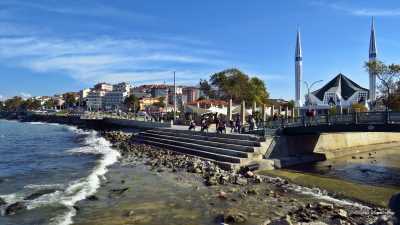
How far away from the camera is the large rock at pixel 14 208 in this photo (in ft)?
52.8

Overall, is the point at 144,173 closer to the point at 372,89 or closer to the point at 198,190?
the point at 198,190

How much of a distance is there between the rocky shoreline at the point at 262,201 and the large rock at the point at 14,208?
9.28ft

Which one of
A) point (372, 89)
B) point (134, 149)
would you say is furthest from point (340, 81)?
point (134, 149)

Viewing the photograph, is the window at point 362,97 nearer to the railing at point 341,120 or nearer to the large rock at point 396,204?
the railing at point 341,120

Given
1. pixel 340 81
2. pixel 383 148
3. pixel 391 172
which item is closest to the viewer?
pixel 391 172

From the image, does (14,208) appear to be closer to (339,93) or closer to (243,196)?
(243,196)

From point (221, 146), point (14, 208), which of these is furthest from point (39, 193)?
point (221, 146)

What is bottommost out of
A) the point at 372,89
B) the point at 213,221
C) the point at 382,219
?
the point at 213,221

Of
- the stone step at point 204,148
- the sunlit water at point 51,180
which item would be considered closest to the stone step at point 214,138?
the stone step at point 204,148

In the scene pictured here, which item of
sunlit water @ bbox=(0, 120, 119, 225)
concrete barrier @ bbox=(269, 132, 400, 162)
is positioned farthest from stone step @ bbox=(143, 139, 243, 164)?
sunlit water @ bbox=(0, 120, 119, 225)

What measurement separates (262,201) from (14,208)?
384 inches

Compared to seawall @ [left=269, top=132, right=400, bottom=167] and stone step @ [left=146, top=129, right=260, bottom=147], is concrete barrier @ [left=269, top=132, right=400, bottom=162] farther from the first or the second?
stone step @ [left=146, top=129, right=260, bottom=147]

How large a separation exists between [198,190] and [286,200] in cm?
417

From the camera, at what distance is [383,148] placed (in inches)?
1789
